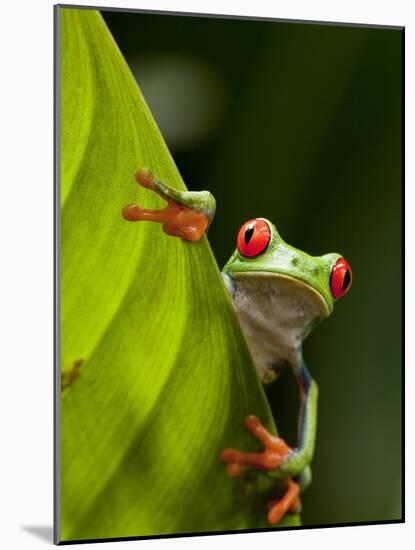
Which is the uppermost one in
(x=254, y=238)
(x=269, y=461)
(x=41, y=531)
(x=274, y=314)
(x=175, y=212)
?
(x=175, y=212)

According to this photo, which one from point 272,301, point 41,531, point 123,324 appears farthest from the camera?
point 272,301

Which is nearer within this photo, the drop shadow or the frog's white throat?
the drop shadow

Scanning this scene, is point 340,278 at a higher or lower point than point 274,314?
higher

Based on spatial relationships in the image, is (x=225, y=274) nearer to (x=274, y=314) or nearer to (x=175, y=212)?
(x=274, y=314)

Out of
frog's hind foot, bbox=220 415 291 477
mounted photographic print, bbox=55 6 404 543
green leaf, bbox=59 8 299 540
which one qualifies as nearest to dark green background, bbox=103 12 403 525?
mounted photographic print, bbox=55 6 404 543

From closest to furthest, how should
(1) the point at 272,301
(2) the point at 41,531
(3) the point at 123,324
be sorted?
1. (3) the point at 123,324
2. (2) the point at 41,531
3. (1) the point at 272,301

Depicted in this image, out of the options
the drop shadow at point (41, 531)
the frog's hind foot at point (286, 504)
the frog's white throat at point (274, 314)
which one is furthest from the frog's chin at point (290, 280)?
the drop shadow at point (41, 531)

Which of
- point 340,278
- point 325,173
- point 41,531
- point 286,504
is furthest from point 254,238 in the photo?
point 41,531

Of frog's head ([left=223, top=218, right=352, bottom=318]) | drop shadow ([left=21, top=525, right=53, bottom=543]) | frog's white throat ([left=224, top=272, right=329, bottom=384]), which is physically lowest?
drop shadow ([left=21, top=525, right=53, bottom=543])

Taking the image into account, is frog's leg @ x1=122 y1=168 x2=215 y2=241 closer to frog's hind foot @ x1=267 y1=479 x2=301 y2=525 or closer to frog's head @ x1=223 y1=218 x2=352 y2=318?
frog's head @ x1=223 y1=218 x2=352 y2=318

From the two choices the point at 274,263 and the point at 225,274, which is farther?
the point at 225,274
